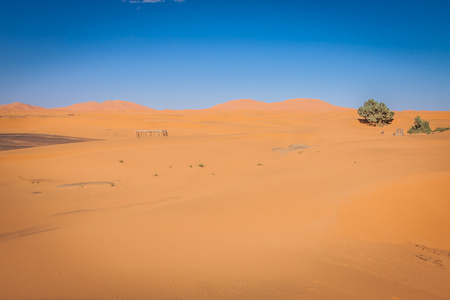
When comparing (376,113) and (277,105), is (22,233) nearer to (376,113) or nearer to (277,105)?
(376,113)

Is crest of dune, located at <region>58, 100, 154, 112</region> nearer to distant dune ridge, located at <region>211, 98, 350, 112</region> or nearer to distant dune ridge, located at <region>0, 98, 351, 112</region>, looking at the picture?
distant dune ridge, located at <region>0, 98, 351, 112</region>

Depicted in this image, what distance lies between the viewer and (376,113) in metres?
38.2

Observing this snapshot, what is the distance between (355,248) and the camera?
5207 millimetres

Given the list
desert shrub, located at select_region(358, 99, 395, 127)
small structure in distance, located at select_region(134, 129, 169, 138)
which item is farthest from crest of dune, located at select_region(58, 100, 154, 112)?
desert shrub, located at select_region(358, 99, 395, 127)

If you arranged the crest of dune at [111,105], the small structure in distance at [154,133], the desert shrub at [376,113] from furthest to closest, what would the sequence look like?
1. the crest of dune at [111,105]
2. the desert shrub at [376,113]
3. the small structure in distance at [154,133]

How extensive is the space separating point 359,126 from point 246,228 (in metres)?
38.3

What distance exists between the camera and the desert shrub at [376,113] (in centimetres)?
3762

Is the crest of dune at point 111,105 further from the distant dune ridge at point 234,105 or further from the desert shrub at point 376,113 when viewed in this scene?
the desert shrub at point 376,113

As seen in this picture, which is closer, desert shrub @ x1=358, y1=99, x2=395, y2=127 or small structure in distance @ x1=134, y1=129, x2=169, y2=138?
small structure in distance @ x1=134, y1=129, x2=169, y2=138

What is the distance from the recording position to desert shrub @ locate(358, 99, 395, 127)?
37625 mm

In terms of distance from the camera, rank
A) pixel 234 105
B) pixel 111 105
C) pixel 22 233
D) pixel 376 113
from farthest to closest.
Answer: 1. pixel 111 105
2. pixel 234 105
3. pixel 376 113
4. pixel 22 233

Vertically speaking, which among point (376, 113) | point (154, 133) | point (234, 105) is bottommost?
point (154, 133)

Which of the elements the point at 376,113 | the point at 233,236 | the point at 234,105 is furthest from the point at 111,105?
the point at 233,236

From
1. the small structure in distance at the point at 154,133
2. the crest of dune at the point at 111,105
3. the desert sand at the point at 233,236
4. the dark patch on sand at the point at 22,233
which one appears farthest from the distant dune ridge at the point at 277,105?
the dark patch on sand at the point at 22,233
